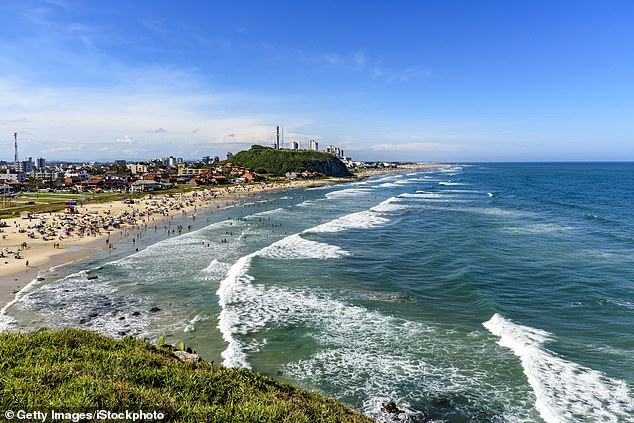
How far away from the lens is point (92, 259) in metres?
40.9

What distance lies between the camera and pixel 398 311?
1000 inches

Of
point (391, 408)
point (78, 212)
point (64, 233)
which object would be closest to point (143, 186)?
point (78, 212)

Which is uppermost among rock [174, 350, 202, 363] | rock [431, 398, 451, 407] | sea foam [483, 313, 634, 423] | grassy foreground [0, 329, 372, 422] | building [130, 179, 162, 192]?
building [130, 179, 162, 192]

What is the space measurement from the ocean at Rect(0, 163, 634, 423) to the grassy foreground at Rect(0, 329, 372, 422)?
4627 millimetres

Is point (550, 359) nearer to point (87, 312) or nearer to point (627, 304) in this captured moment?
point (627, 304)

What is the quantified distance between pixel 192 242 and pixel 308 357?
32.8 meters

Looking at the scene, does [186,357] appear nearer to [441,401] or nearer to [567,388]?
[441,401]

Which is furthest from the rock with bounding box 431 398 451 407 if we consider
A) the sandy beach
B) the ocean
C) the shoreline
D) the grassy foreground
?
the sandy beach

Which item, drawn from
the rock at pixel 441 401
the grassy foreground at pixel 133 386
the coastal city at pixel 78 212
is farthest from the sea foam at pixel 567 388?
the coastal city at pixel 78 212

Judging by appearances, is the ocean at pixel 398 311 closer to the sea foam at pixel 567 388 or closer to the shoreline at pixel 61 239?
the sea foam at pixel 567 388

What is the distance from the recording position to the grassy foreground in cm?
1007

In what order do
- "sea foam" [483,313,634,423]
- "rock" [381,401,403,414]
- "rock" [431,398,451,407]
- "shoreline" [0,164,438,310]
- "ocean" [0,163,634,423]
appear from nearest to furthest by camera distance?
"sea foam" [483,313,634,423] → "rock" [381,401,403,414] → "rock" [431,398,451,407] → "ocean" [0,163,634,423] → "shoreline" [0,164,438,310]

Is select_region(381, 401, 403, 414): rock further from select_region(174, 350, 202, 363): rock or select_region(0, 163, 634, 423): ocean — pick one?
select_region(174, 350, 202, 363): rock

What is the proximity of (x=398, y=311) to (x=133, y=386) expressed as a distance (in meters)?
17.5
